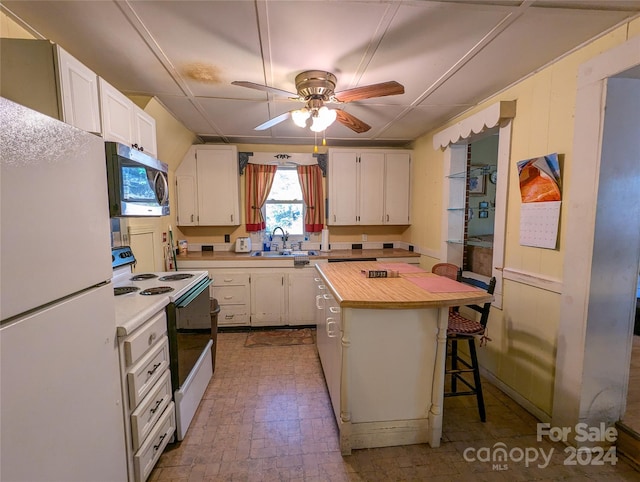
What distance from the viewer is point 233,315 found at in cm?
344

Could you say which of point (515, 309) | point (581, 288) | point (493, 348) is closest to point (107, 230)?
point (581, 288)

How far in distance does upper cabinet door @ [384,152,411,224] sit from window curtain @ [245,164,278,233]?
5.06ft

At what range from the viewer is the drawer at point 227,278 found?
3387 millimetres

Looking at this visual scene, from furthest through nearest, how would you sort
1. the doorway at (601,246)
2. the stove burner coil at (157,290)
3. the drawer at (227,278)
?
the drawer at (227,278) → the stove burner coil at (157,290) → the doorway at (601,246)

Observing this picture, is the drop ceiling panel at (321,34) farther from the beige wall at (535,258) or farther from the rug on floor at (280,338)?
the rug on floor at (280,338)

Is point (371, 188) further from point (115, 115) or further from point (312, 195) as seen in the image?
point (115, 115)

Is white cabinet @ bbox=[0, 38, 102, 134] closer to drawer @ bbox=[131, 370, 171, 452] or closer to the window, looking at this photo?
drawer @ bbox=[131, 370, 171, 452]

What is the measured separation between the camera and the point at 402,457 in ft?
5.44

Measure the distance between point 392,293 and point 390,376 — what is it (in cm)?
49

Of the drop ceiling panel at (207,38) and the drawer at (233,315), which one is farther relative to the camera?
the drawer at (233,315)

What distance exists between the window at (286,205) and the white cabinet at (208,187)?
0.51 m

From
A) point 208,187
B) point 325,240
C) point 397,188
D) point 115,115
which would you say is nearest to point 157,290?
point 115,115

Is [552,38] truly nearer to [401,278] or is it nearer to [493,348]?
[401,278]

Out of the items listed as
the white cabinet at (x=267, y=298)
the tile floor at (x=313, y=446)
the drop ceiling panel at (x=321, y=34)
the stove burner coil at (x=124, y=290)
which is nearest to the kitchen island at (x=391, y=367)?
the tile floor at (x=313, y=446)
